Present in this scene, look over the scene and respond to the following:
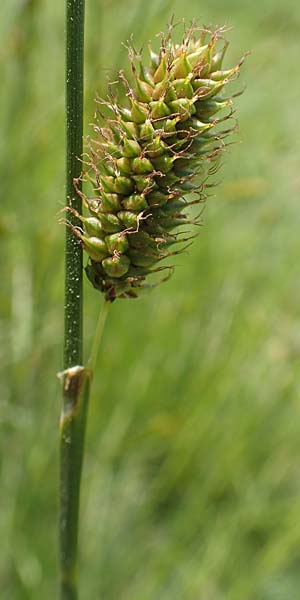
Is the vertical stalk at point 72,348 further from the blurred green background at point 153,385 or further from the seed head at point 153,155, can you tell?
the blurred green background at point 153,385

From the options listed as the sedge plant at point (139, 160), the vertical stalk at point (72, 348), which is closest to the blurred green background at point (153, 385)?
Result: the vertical stalk at point (72, 348)

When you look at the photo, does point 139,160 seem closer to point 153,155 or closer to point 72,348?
point 153,155

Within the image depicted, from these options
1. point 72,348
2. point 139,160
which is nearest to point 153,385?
point 72,348

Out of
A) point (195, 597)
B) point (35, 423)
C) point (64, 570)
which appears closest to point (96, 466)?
point (35, 423)

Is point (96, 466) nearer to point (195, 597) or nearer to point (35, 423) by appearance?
point (35, 423)

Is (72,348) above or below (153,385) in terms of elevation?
above

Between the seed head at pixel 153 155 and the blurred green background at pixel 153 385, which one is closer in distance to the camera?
the seed head at pixel 153 155

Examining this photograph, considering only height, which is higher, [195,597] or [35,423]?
[35,423]
